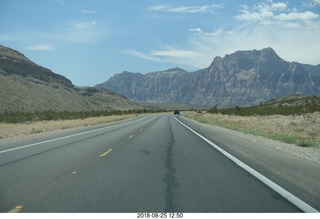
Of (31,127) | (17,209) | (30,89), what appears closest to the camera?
(17,209)

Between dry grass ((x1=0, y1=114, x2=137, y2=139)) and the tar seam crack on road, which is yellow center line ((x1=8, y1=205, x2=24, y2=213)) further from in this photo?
dry grass ((x1=0, y1=114, x2=137, y2=139))

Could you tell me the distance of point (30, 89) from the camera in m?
116

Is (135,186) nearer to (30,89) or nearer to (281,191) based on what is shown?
(281,191)

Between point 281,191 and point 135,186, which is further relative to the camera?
point 135,186

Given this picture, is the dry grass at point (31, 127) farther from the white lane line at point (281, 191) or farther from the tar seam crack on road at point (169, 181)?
the white lane line at point (281, 191)

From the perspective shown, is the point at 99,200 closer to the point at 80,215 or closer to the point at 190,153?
the point at 80,215

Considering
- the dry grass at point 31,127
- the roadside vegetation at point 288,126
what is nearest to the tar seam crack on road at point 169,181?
the roadside vegetation at point 288,126

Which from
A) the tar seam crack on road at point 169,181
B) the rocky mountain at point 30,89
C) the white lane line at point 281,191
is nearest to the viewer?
the white lane line at point 281,191

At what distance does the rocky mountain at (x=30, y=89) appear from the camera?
3949 inches

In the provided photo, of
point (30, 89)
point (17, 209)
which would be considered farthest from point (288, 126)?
point (30, 89)

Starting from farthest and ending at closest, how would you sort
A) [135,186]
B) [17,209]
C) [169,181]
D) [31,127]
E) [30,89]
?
[30,89] → [31,127] → [169,181] → [135,186] → [17,209]

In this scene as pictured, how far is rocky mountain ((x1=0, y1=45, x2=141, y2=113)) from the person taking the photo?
100 meters

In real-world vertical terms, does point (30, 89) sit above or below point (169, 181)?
above

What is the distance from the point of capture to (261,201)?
7773 millimetres
